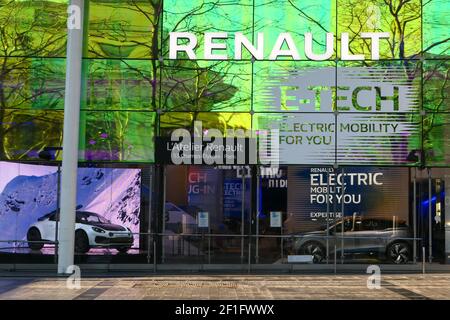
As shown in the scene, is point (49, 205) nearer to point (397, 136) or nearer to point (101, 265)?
point (101, 265)

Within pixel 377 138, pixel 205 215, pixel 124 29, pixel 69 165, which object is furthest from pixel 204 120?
pixel 377 138

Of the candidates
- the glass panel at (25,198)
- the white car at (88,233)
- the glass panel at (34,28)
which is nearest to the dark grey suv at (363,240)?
the white car at (88,233)

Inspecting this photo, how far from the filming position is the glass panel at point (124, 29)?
57.3ft

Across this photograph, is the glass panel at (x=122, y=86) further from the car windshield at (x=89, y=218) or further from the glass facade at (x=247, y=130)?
the car windshield at (x=89, y=218)

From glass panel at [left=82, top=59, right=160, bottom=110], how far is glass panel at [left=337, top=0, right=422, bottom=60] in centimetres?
565

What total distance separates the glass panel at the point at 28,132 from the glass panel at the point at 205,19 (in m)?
3.82

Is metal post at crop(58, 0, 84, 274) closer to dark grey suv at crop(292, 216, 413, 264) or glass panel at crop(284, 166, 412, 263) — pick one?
glass panel at crop(284, 166, 412, 263)

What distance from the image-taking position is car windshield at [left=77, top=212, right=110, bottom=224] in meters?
17.2

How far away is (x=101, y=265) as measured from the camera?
16828 mm

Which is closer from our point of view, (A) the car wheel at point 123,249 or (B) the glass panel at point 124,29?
(A) the car wheel at point 123,249

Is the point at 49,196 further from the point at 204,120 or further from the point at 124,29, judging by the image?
the point at 124,29
